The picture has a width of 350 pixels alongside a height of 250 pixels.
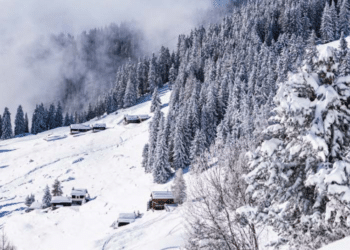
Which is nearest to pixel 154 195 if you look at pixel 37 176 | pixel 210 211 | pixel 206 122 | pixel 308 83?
pixel 206 122

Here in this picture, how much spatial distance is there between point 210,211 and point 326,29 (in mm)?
96800

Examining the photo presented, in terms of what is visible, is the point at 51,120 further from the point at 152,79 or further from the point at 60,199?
the point at 60,199

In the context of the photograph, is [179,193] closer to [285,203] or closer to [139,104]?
[285,203]

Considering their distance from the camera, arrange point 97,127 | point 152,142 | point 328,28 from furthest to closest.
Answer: point 97,127 → point 328,28 → point 152,142

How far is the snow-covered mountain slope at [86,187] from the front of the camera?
36.3m

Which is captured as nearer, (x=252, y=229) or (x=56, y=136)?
(x=252, y=229)

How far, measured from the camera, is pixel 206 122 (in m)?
68.8

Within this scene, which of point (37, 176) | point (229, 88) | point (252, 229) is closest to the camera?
point (252, 229)

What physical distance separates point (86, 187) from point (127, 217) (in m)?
20.0

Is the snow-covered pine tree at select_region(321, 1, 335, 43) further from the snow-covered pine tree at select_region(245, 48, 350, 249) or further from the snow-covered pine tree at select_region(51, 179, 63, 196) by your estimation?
the snow-covered pine tree at select_region(245, 48, 350, 249)

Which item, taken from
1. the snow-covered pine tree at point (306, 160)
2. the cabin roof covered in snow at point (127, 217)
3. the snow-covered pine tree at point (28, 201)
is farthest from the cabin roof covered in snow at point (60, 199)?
the snow-covered pine tree at point (306, 160)

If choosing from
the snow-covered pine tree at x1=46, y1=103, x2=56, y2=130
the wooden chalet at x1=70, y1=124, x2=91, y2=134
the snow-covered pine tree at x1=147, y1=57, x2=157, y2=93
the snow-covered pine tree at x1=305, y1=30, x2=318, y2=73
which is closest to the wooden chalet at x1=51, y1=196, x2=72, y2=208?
the wooden chalet at x1=70, y1=124, x2=91, y2=134

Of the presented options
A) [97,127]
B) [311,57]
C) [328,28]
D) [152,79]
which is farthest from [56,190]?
[328,28]

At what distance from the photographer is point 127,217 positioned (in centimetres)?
4384
